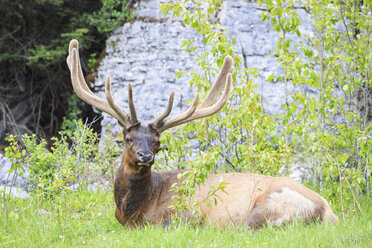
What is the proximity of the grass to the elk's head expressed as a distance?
779 mm

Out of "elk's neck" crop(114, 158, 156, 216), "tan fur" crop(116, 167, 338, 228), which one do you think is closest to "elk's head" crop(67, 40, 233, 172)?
"elk's neck" crop(114, 158, 156, 216)

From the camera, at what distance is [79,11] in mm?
10922

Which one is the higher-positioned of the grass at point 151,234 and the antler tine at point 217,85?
the antler tine at point 217,85

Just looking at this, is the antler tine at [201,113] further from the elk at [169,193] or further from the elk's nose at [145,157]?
the elk's nose at [145,157]

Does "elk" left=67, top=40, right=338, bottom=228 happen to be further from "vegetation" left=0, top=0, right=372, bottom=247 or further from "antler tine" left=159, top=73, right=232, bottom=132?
"vegetation" left=0, top=0, right=372, bottom=247

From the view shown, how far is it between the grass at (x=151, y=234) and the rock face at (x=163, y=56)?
4.41m

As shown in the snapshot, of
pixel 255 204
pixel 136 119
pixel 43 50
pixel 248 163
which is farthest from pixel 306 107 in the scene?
pixel 43 50

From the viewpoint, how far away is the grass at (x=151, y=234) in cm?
Result: 388

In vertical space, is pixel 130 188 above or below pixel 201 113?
below

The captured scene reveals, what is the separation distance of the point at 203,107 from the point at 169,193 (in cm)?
124

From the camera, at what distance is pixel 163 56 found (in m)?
9.79

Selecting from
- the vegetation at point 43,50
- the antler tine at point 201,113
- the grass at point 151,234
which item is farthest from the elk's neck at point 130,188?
the vegetation at point 43,50

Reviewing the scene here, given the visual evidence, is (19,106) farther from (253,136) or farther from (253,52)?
(253,136)

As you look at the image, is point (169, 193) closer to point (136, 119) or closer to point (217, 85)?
point (136, 119)
